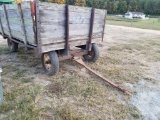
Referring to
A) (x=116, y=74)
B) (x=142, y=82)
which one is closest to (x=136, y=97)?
(x=142, y=82)

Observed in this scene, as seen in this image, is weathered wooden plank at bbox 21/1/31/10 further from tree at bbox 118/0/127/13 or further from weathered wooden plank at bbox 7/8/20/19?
tree at bbox 118/0/127/13

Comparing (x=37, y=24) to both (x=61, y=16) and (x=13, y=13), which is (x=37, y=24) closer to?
(x=61, y=16)

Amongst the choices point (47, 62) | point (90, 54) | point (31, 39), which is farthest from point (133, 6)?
point (31, 39)

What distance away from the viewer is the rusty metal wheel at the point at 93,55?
5.39 m

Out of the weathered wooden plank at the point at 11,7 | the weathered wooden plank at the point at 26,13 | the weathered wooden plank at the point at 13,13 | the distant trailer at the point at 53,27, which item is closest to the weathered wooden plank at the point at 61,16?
the distant trailer at the point at 53,27

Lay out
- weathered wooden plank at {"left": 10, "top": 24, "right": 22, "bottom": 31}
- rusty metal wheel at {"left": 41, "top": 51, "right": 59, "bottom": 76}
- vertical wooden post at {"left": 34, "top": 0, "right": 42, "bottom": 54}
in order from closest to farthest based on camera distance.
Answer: vertical wooden post at {"left": 34, "top": 0, "right": 42, "bottom": 54}, rusty metal wheel at {"left": 41, "top": 51, "right": 59, "bottom": 76}, weathered wooden plank at {"left": 10, "top": 24, "right": 22, "bottom": 31}

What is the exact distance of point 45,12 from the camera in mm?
3629

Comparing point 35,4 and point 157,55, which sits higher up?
point 35,4

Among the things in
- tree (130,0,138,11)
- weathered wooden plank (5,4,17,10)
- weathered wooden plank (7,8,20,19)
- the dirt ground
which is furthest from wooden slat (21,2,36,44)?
tree (130,0,138,11)

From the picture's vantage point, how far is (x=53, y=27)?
3.90 m

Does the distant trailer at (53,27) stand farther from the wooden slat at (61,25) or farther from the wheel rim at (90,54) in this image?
the wheel rim at (90,54)

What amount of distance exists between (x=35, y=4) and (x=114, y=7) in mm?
67316

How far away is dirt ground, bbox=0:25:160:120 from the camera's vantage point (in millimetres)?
2996

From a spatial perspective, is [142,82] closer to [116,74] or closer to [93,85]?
[116,74]
